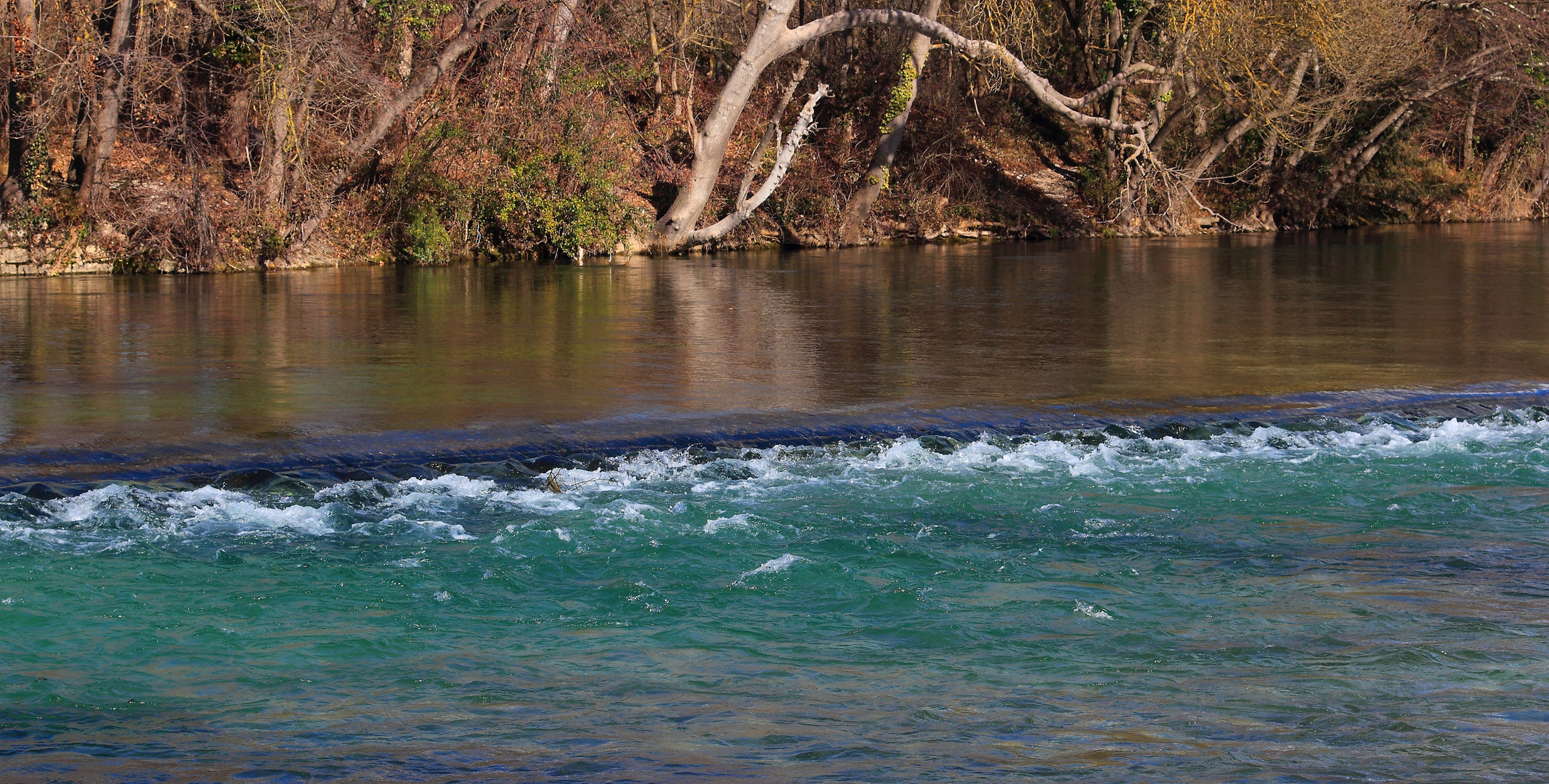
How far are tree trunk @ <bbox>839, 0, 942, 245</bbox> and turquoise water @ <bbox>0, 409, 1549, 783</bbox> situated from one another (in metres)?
24.9

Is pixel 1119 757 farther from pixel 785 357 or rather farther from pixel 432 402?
pixel 785 357

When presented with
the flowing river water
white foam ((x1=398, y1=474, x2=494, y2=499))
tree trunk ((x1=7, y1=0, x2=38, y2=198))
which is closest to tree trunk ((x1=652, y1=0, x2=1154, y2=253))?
tree trunk ((x1=7, y1=0, x2=38, y2=198))

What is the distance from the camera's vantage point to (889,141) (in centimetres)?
3431

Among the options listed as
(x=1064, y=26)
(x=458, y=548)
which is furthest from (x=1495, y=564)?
(x=1064, y=26)

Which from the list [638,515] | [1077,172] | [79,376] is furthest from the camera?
[1077,172]

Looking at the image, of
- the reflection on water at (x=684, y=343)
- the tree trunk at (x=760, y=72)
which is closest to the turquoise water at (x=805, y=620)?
the reflection on water at (x=684, y=343)

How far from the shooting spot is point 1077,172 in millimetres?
41594

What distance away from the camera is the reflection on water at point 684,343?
421 inches

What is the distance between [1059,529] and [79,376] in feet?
26.2

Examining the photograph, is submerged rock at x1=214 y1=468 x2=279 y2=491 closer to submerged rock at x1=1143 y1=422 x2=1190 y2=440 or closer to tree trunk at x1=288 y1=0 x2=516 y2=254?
submerged rock at x1=1143 y1=422 x2=1190 y2=440

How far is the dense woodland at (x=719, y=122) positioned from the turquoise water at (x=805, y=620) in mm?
16906

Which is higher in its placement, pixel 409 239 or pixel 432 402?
pixel 409 239

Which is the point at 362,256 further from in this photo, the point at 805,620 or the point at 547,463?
the point at 805,620

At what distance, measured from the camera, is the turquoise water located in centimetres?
493
